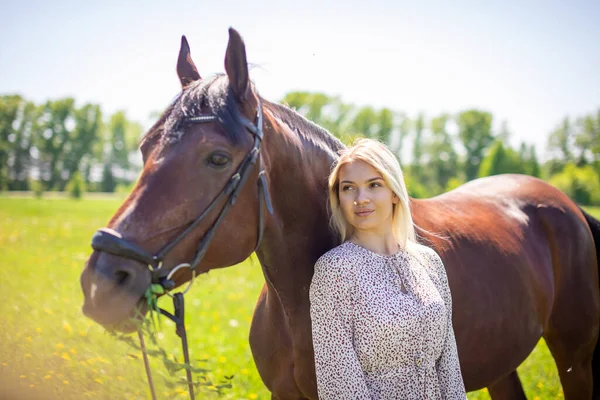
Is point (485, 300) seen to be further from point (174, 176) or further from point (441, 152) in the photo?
point (441, 152)

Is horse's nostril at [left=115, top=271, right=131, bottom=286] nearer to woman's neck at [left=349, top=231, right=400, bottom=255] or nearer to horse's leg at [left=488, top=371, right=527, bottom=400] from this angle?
woman's neck at [left=349, top=231, right=400, bottom=255]

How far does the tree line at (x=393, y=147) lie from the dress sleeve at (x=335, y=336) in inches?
1357

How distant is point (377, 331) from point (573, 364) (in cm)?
321

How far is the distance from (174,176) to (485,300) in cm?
242

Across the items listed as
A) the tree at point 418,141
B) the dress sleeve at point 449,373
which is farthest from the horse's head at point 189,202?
the tree at point 418,141

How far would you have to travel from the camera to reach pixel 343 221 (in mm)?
2273

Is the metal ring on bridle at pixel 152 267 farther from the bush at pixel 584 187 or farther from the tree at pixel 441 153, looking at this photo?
the tree at pixel 441 153

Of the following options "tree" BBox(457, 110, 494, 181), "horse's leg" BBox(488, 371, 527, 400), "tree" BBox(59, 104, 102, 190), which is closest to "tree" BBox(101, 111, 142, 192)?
"tree" BBox(59, 104, 102, 190)

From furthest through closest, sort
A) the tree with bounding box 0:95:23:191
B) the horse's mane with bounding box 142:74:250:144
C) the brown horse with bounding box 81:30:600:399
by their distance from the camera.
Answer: the tree with bounding box 0:95:23:191
the horse's mane with bounding box 142:74:250:144
the brown horse with bounding box 81:30:600:399

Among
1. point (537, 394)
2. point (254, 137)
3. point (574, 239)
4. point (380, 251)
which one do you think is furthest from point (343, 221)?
point (537, 394)

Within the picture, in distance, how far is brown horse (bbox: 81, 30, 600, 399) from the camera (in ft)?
5.65

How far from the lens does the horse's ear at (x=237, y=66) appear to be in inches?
73.7

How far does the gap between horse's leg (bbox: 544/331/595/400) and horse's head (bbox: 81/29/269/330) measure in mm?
3512

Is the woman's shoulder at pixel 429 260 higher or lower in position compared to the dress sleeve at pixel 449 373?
higher
